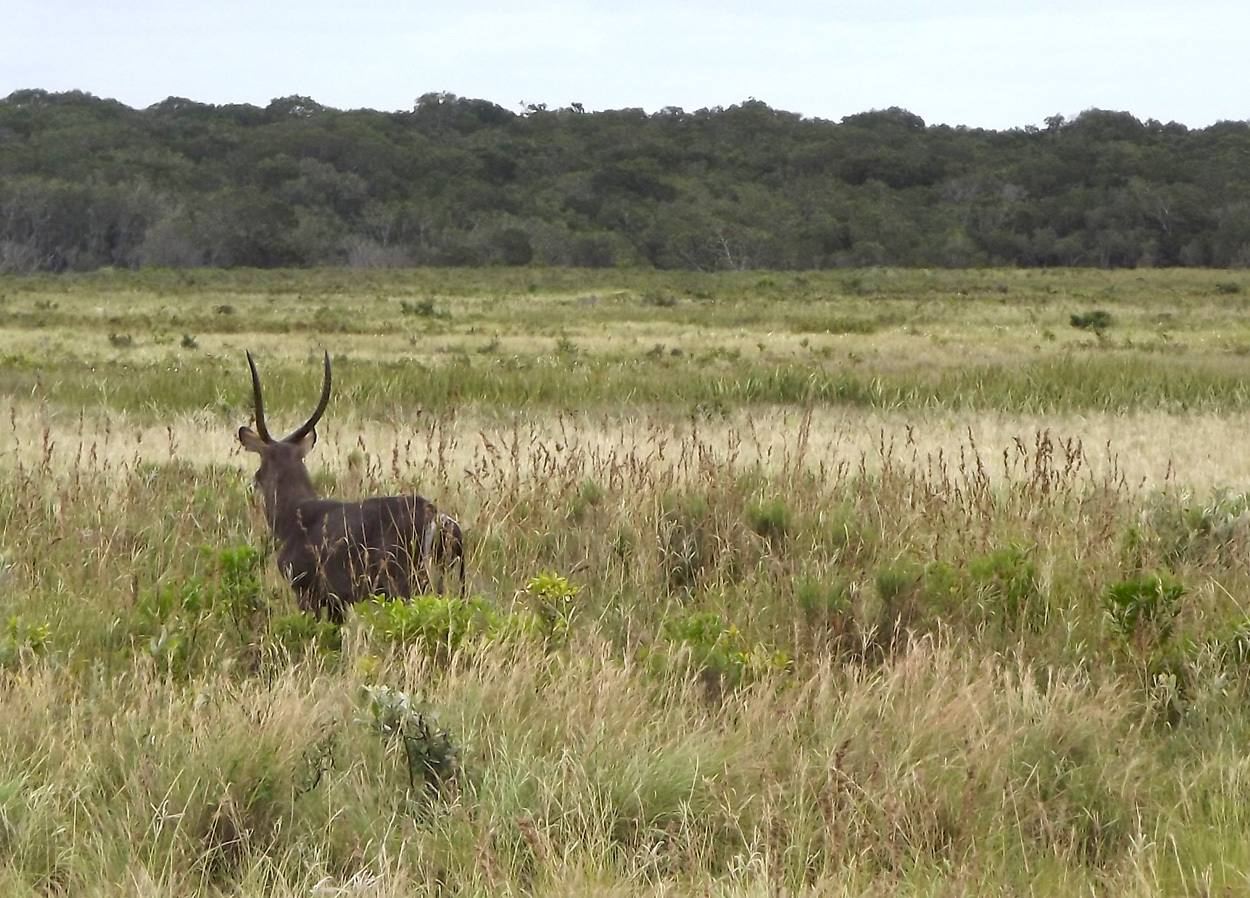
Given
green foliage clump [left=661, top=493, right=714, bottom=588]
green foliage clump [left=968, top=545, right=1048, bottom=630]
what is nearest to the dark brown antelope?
green foliage clump [left=661, top=493, right=714, bottom=588]

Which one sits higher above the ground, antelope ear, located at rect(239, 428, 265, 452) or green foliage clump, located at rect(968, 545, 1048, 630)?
antelope ear, located at rect(239, 428, 265, 452)

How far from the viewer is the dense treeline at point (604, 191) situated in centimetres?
6881

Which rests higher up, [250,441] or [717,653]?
[250,441]

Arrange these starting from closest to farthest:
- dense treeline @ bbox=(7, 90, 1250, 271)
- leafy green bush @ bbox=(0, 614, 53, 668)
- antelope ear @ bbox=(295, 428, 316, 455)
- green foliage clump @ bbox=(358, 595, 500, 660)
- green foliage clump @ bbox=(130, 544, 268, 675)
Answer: leafy green bush @ bbox=(0, 614, 53, 668) < green foliage clump @ bbox=(358, 595, 500, 660) < green foliage clump @ bbox=(130, 544, 268, 675) < antelope ear @ bbox=(295, 428, 316, 455) < dense treeline @ bbox=(7, 90, 1250, 271)

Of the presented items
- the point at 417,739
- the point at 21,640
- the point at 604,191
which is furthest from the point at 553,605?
the point at 604,191

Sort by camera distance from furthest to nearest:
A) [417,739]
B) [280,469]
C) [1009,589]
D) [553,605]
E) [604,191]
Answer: [604,191] → [280,469] → [1009,589] → [553,605] → [417,739]

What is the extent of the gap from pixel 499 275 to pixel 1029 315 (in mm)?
29412

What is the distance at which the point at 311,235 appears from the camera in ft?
228

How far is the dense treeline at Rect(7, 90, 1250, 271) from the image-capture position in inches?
2709

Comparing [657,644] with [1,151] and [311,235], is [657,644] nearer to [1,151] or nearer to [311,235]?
[311,235]

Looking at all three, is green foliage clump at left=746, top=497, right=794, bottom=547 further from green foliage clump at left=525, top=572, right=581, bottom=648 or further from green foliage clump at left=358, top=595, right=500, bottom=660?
green foliage clump at left=358, top=595, right=500, bottom=660

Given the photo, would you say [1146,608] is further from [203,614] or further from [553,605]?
[203,614]

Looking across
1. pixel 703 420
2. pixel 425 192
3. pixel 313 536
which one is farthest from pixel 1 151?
pixel 313 536

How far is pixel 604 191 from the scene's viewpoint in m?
84.2
